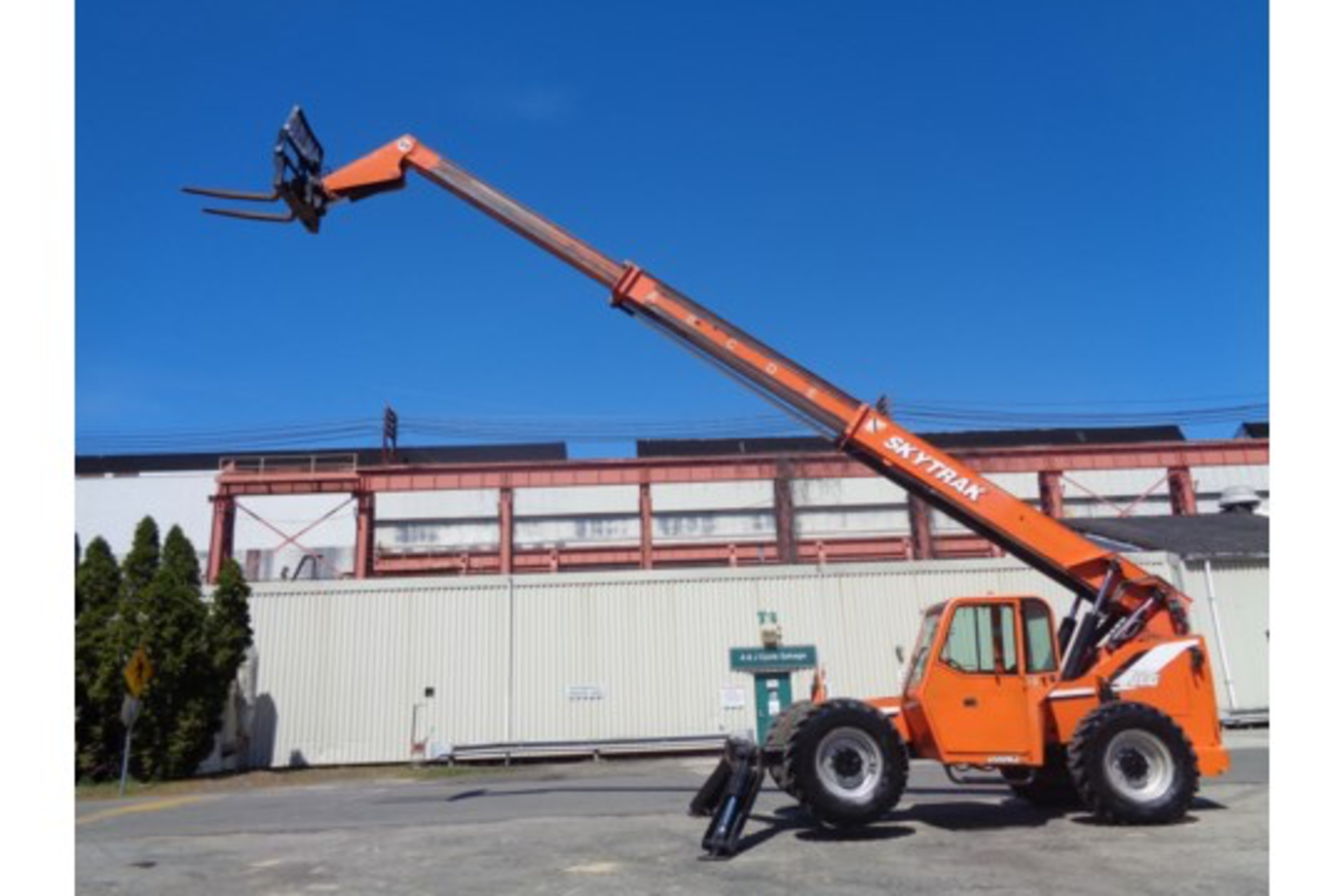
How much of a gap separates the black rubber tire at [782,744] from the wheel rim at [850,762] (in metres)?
0.29

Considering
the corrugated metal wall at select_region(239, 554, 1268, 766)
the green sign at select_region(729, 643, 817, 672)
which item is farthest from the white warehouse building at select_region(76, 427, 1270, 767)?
the green sign at select_region(729, 643, 817, 672)

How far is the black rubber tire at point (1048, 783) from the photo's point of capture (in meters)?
9.41

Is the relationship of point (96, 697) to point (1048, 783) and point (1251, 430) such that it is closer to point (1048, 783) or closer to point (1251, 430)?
point (1048, 783)

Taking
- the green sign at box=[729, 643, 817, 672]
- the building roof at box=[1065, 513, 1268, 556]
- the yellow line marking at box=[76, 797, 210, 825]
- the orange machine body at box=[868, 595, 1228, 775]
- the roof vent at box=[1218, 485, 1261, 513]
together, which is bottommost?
the yellow line marking at box=[76, 797, 210, 825]

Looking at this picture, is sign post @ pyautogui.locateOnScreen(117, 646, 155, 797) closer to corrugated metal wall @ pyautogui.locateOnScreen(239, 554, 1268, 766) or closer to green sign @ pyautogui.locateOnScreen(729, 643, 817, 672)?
corrugated metal wall @ pyautogui.locateOnScreen(239, 554, 1268, 766)

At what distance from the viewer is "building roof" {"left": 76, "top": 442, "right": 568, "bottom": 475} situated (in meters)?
54.3

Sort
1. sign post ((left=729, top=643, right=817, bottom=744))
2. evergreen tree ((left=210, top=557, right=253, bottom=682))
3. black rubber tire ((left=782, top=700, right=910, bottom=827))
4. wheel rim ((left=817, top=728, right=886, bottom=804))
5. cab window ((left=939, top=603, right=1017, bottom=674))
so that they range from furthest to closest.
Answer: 1. sign post ((left=729, top=643, right=817, bottom=744))
2. evergreen tree ((left=210, top=557, right=253, bottom=682))
3. cab window ((left=939, top=603, right=1017, bottom=674))
4. wheel rim ((left=817, top=728, right=886, bottom=804))
5. black rubber tire ((left=782, top=700, right=910, bottom=827))

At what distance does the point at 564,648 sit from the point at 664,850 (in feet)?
48.6

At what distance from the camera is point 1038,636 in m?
9.34

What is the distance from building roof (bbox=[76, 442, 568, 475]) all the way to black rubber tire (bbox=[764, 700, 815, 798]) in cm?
4389

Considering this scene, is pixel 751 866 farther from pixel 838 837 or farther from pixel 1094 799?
pixel 1094 799

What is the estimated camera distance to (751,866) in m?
7.45

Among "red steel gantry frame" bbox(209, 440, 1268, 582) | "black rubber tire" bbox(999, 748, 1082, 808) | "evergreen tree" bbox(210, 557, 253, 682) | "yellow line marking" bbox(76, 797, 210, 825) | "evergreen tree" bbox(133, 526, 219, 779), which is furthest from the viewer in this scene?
"red steel gantry frame" bbox(209, 440, 1268, 582)

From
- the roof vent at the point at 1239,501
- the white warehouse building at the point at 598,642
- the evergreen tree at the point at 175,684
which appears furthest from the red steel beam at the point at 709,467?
the evergreen tree at the point at 175,684
